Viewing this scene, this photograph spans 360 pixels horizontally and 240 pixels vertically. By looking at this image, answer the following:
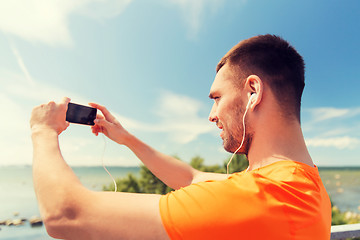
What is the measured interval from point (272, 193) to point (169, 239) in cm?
42

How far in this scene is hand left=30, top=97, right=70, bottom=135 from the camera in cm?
100

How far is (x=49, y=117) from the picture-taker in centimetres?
103

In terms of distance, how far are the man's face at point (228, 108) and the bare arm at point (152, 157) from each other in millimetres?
686

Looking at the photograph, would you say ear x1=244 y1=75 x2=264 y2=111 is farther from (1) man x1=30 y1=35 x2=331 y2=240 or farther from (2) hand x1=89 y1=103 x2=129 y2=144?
(2) hand x1=89 y1=103 x2=129 y2=144

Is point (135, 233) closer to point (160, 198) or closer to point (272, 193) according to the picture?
point (160, 198)

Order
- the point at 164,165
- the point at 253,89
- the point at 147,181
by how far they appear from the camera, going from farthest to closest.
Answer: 1. the point at 147,181
2. the point at 164,165
3. the point at 253,89

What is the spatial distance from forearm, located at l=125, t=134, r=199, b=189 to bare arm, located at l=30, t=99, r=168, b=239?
105 cm

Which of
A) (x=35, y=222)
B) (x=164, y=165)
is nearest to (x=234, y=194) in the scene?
(x=164, y=165)

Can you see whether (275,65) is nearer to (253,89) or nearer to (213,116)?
(253,89)

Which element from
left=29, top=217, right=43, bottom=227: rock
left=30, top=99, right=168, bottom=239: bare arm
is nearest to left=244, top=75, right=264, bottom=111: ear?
left=30, top=99, right=168, bottom=239: bare arm

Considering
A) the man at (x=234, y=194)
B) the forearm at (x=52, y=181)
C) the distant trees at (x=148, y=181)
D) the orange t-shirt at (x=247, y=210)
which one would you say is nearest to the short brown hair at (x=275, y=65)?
the man at (x=234, y=194)

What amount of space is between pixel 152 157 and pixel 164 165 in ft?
0.43

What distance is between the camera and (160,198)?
2.75ft

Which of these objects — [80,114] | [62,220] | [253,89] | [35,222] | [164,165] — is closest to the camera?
[62,220]
